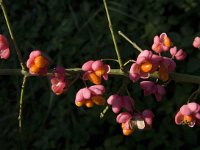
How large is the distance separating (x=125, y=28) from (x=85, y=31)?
302mm

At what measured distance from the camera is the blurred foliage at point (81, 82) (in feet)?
10.3

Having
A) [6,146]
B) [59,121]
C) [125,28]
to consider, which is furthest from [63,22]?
[6,146]

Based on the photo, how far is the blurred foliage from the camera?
313cm

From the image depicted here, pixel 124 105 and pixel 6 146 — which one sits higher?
pixel 124 105

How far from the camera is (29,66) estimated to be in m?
1.62

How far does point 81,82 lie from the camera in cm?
342

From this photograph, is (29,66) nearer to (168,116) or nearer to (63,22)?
(168,116)

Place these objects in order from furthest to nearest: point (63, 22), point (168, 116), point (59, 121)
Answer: point (63, 22), point (59, 121), point (168, 116)

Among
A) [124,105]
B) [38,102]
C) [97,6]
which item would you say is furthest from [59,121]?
[124,105]

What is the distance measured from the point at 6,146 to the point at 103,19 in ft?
3.79

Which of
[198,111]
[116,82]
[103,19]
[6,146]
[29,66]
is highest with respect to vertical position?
[29,66]

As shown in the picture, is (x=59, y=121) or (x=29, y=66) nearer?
(x=29, y=66)

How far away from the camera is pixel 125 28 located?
3531 millimetres

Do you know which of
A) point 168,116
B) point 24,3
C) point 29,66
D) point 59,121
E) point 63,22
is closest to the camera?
point 29,66
